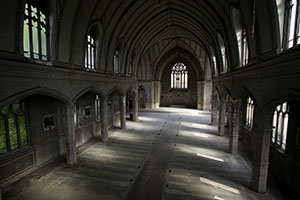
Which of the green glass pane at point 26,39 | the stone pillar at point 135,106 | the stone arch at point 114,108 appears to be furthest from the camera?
the stone pillar at point 135,106

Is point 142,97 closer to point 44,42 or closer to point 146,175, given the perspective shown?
point 146,175

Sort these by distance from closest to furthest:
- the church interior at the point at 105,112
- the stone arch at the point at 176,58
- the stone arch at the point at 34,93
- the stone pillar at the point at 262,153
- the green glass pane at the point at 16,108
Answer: the stone arch at the point at 34,93, the church interior at the point at 105,112, the stone pillar at the point at 262,153, the green glass pane at the point at 16,108, the stone arch at the point at 176,58

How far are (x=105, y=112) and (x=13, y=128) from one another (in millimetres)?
5747

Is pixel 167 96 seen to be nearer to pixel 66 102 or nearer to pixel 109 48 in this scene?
pixel 109 48

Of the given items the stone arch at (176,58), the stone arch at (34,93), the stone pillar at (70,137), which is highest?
the stone arch at (176,58)

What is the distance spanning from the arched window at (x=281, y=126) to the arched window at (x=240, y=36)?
310 centimetres

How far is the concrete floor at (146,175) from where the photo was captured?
20.9 ft

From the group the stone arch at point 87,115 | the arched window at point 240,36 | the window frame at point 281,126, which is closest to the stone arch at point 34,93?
the stone arch at point 87,115

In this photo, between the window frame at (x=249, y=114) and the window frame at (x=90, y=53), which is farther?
the window frame at (x=249, y=114)

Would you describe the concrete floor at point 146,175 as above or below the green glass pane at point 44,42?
below

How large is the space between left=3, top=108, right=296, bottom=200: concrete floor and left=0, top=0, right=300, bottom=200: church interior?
0.06 m

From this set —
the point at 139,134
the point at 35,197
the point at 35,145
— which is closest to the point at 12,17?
the point at 35,145

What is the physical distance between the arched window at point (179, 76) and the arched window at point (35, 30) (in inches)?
1035

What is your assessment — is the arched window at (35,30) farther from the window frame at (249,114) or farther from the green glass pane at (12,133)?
the window frame at (249,114)
